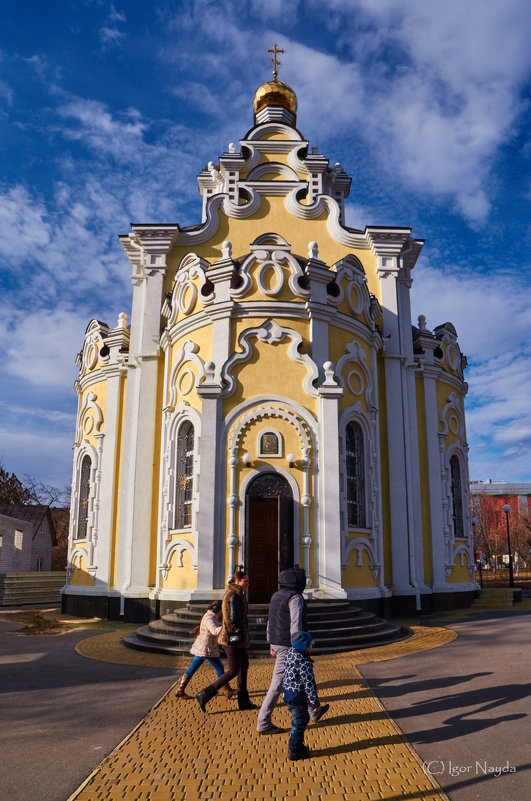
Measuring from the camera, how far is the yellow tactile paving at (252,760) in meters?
4.86

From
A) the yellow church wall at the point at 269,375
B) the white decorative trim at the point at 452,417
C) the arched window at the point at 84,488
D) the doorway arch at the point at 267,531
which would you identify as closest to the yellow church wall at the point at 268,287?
the yellow church wall at the point at 269,375

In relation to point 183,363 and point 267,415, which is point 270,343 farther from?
point 183,363

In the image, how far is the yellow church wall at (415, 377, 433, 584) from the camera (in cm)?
1766

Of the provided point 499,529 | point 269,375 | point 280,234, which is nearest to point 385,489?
point 269,375

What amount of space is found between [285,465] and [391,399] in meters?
5.07

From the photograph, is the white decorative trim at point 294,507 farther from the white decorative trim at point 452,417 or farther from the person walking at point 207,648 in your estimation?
the white decorative trim at point 452,417

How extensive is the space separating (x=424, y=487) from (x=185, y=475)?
7.23 metres

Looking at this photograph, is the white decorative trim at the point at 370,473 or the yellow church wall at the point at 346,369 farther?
the yellow church wall at the point at 346,369

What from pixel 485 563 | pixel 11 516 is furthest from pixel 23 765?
pixel 485 563

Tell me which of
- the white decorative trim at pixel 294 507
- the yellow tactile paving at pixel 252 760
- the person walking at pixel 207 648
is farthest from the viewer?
the white decorative trim at pixel 294 507

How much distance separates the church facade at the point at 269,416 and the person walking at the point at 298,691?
7318 mm

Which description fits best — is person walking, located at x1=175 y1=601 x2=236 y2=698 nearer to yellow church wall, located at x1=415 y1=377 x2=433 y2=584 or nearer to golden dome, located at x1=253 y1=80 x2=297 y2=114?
yellow church wall, located at x1=415 y1=377 x2=433 y2=584

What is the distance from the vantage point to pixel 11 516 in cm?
3111

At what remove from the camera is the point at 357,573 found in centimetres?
1434
